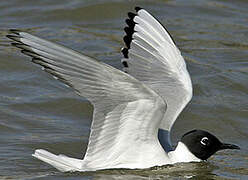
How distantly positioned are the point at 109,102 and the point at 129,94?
0.22m

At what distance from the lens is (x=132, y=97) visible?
6078 millimetres

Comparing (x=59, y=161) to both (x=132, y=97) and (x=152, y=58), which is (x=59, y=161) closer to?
(x=132, y=97)

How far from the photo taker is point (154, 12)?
12.5 metres

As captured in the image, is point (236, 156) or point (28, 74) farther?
point (28, 74)

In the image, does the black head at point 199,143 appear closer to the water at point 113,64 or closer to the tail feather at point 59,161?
the water at point 113,64

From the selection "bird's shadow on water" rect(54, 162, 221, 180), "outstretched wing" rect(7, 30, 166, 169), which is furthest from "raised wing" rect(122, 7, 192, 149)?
"outstretched wing" rect(7, 30, 166, 169)

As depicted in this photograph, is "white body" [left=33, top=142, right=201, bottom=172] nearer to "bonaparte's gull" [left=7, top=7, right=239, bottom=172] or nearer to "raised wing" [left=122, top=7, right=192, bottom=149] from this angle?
"bonaparte's gull" [left=7, top=7, right=239, bottom=172]

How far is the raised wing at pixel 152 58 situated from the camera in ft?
23.9

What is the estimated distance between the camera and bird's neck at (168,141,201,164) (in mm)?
6926

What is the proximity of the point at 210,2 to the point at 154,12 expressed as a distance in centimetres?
119

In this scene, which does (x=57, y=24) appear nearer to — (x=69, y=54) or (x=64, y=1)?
(x=64, y=1)

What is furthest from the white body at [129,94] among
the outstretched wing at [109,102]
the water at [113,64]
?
the water at [113,64]

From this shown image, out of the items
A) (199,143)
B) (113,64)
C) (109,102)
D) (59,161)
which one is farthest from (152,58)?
(113,64)

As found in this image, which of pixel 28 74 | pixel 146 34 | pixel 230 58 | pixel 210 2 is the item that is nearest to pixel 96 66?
pixel 146 34
